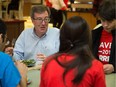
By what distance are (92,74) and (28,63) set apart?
36.6 inches

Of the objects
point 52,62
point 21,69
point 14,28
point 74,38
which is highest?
point 74,38

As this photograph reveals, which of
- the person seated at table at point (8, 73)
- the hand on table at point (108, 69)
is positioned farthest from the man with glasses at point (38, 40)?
the person seated at table at point (8, 73)

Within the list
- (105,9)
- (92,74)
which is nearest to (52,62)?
(92,74)

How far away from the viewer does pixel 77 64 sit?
1.33 metres

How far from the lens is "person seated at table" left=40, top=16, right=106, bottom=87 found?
132cm

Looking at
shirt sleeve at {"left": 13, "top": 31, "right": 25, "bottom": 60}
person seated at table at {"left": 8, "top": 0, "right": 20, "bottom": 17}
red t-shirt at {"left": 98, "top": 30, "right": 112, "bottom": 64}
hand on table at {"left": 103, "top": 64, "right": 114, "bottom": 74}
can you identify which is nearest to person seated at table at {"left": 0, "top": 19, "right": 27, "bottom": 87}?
hand on table at {"left": 103, "top": 64, "right": 114, "bottom": 74}

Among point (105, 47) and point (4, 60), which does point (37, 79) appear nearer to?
point (4, 60)

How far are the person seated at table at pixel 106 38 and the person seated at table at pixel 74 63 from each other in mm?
546

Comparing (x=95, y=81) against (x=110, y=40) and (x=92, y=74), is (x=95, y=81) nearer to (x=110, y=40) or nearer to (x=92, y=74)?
(x=92, y=74)

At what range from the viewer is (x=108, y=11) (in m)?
1.88

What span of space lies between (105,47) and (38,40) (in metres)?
0.75

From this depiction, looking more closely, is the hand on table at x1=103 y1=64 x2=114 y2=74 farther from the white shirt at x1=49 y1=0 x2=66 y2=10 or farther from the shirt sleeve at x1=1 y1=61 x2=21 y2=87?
the white shirt at x1=49 y1=0 x2=66 y2=10

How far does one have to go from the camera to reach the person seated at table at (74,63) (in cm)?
132

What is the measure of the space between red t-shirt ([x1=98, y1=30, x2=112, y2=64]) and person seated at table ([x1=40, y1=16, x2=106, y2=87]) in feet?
2.35
